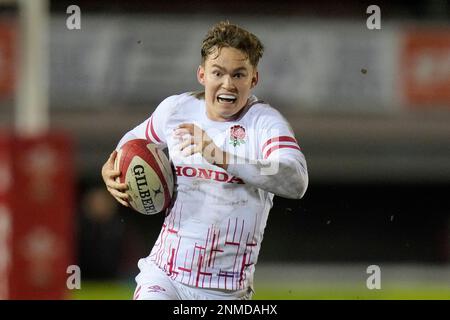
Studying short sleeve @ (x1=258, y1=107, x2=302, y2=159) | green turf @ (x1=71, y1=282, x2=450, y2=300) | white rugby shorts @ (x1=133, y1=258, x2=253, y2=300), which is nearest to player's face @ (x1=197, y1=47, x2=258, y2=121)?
short sleeve @ (x1=258, y1=107, x2=302, y2=159)

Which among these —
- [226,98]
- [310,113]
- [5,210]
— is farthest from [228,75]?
[310,113]

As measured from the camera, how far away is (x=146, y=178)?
4.49m

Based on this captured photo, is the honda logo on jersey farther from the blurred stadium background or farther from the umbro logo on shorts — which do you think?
the blurred stadium background

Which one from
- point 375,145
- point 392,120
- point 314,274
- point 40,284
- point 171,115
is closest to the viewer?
point 171,115

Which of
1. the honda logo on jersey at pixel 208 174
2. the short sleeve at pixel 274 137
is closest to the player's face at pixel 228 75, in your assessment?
the short sleeve at pixel 274 137

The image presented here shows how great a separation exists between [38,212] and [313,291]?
4243mm

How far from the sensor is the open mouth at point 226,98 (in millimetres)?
4336

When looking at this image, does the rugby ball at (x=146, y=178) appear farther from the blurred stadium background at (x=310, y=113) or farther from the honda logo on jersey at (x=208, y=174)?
the blurred stadium background at (x=310, y=113)

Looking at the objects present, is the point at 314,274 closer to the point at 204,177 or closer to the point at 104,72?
the point at 104,72

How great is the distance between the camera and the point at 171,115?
15.2 feet

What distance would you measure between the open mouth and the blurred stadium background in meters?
7.41

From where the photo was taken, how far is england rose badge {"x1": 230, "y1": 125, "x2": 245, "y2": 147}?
4496 mm

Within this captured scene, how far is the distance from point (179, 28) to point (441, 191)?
19.7 ft

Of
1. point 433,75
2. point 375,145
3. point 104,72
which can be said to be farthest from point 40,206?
point 375,145
